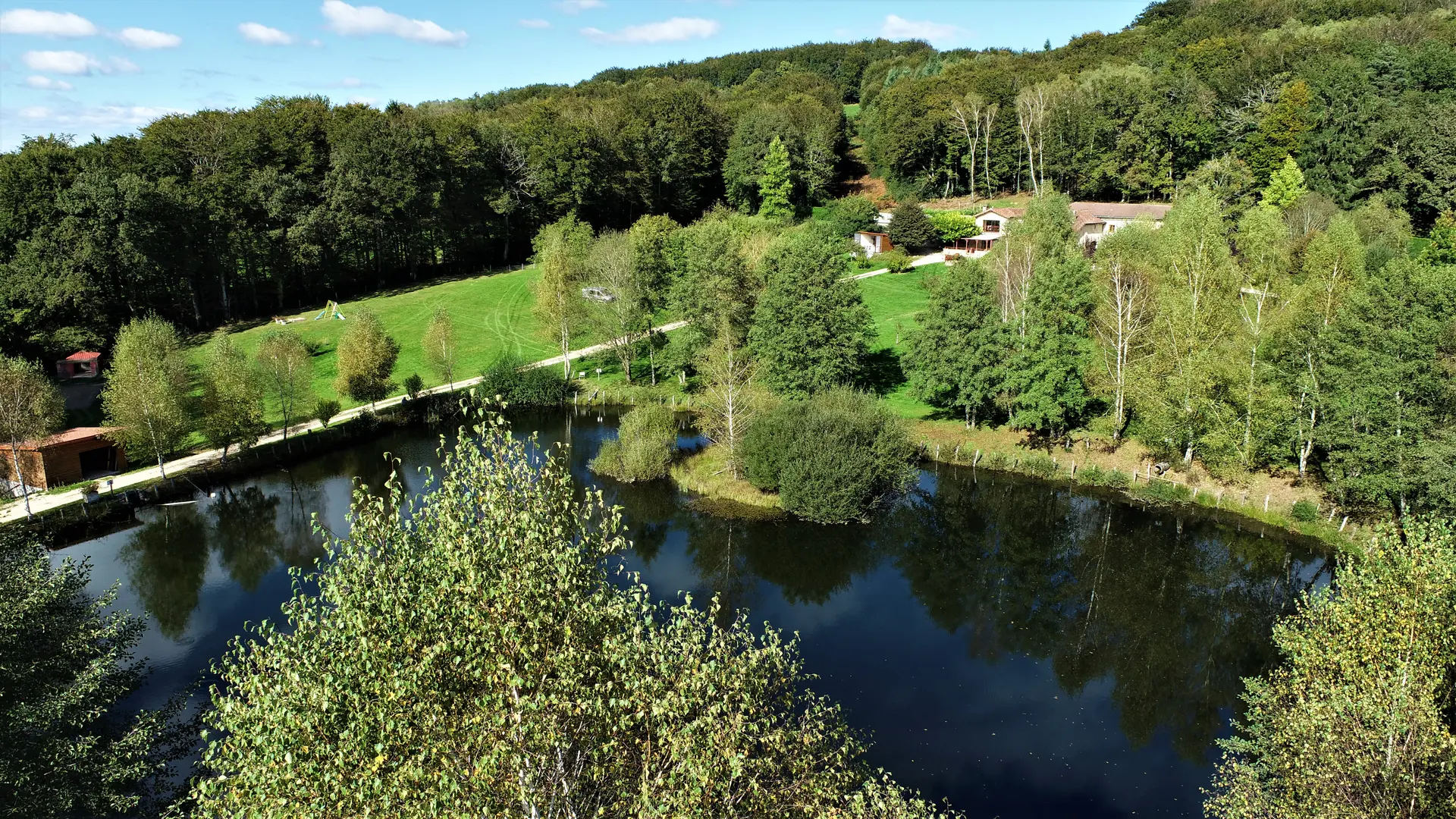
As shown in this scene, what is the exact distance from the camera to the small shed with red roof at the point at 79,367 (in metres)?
61.6

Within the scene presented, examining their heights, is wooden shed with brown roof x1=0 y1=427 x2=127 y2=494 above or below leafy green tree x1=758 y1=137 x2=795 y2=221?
below

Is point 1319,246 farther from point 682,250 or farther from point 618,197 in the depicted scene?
point 618,197

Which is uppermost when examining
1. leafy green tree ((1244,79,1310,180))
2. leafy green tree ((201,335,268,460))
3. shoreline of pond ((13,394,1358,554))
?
leafy green tree ((1244,79,1310,180))

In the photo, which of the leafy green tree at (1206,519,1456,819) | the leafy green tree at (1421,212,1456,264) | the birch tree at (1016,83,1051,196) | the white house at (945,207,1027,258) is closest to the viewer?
the leafy green tree at (1206,519,1456,819)

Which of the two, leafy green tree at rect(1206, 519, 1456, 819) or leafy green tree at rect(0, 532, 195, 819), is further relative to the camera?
leafy green tree at rect(0, 532, 195, 819)

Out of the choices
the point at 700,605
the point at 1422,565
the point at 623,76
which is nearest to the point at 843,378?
the point at 700,605

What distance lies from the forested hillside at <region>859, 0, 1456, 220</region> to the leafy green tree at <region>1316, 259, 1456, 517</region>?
40274mm

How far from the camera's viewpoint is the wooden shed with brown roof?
144 feet

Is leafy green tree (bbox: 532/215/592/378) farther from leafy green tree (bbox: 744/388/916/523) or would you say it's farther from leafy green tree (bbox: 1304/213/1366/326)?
leafy green tree (bbox: 1304/213/1366/326)

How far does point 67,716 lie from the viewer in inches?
770

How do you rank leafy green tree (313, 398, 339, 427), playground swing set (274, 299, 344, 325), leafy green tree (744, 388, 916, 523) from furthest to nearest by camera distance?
playground swing set (274, 299, 344, 325)
leafy green tree (313, 398, 339, 427)
leafy green tree (744, 388, 916, 523)

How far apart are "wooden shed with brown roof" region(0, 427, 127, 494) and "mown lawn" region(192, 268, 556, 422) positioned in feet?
31.2

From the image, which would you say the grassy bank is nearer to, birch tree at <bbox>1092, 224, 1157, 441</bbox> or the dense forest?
birch tree at <bbox>1092, 224, 1157, 441</bbox>

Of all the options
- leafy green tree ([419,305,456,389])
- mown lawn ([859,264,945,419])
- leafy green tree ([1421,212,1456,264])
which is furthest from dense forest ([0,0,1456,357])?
mown lawn ([859,264,945,419])
